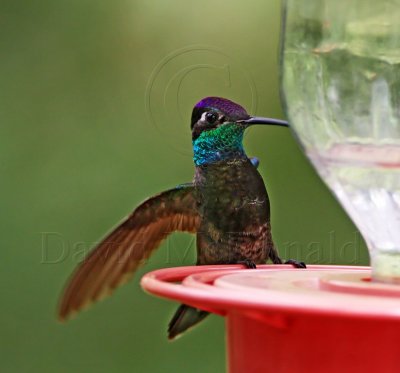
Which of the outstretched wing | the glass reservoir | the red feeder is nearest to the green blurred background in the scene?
the outstretched wing

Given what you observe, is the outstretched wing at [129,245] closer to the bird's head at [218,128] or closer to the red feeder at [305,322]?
the bird's head at [218,128]

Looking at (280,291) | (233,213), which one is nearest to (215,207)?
(233,213)

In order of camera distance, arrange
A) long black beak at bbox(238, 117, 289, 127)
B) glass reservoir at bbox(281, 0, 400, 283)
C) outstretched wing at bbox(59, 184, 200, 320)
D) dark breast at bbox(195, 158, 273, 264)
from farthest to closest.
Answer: dark breast at bbox(195, 158, 273, 264) < long black beak at bbox(238, 117, 289, 127) < outstretched wing at bbox(59, 184, 200, 320) < glass reservoir at bbox(281, 0, 400, 283)

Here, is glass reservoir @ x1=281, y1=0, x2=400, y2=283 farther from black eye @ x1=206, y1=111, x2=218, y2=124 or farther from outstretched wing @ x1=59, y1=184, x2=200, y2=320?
black eye @ x1=206, y1=111, x2=218, y2=124

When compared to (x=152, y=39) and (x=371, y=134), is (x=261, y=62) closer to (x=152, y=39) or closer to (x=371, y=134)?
(x=152, y=39)

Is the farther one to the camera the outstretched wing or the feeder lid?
the outstretched wing

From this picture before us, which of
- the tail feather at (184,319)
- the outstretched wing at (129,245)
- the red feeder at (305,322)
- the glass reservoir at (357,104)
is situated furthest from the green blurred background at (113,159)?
the red feeder at (305,322)

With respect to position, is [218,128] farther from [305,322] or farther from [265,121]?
[305,322]

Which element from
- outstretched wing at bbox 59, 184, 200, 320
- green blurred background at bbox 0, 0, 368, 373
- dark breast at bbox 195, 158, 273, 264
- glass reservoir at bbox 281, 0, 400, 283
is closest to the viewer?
glass reservoir at bbox 281, 0, 400, 283

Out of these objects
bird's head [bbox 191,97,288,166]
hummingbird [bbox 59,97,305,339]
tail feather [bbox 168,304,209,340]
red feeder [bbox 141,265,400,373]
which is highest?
bird's head [bbox 191,97,288,166]

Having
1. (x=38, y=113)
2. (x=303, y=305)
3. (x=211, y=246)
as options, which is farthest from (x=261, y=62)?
(x=303, y=305)
